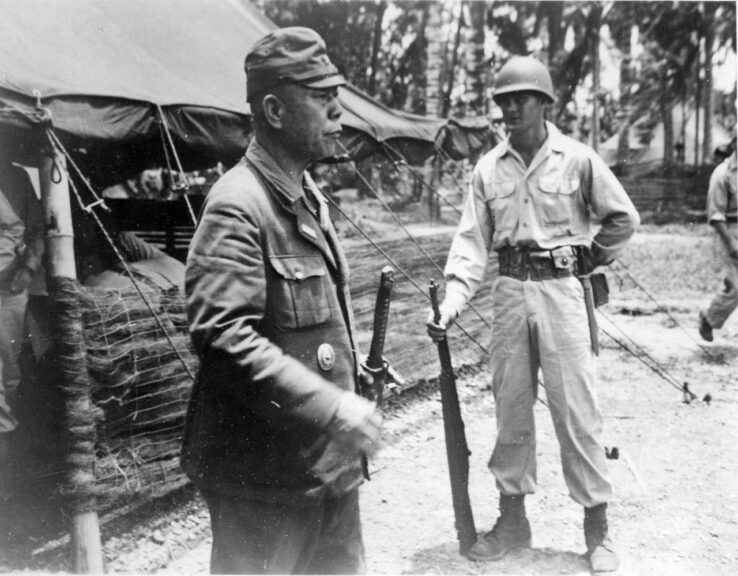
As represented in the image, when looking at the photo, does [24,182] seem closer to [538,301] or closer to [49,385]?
[49,385]

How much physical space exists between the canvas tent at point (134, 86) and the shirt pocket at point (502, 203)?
1809 millimetres

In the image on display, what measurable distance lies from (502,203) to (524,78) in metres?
0.52

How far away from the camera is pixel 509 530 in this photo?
10.0ft

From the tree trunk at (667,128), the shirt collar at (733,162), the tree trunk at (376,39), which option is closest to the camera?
Result: the shirt collar at (733,162)

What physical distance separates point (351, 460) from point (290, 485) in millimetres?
176

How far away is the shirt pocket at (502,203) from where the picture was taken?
3.04 metres

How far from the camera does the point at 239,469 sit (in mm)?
1636

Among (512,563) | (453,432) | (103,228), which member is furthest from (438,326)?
(103,228)

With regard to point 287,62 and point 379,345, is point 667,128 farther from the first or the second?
point 287,62

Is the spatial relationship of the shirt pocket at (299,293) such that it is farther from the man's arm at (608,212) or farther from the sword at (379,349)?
the man's arm at (608,212)

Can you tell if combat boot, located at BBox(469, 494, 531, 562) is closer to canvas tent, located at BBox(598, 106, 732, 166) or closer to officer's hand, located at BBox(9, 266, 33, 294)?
officer's hand, located at BBox(9, 266, 33, 294)

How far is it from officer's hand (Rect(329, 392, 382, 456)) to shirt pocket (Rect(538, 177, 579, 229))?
1.73 metres

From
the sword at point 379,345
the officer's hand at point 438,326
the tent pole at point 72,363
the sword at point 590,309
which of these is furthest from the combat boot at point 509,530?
the tent pole at point 72,363

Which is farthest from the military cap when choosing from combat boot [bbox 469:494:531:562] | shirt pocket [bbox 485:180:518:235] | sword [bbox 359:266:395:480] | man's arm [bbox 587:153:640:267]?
combat boot [bbox 469:494:531:562]
